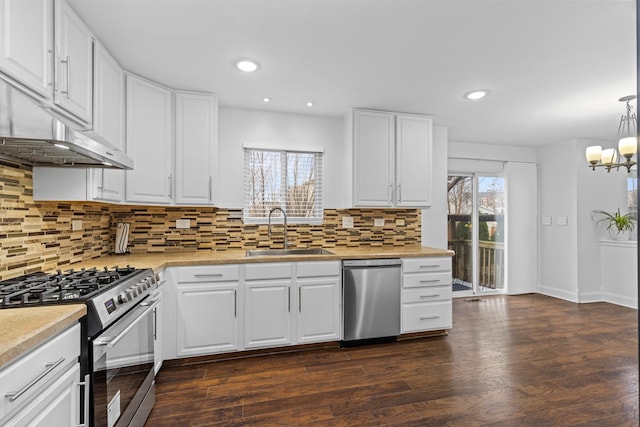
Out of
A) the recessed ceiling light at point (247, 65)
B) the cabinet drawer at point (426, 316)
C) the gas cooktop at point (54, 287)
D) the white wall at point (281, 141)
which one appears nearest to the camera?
the gas cooktop at point (54, 287)

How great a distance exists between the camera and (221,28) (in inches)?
78.7

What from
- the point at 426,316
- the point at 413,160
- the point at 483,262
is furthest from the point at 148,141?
the point at 483,262

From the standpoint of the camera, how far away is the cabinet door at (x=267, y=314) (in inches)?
108

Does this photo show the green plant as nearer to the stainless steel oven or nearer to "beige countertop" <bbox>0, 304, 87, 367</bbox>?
the stainless steel oven

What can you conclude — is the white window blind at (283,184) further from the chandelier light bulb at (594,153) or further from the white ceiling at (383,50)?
the chandelier light bulb at (594,153)

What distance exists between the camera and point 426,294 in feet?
10.5

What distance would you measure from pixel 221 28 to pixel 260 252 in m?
1.99

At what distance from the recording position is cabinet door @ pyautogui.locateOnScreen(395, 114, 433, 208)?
3.53m

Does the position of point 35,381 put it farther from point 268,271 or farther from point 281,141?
point 281,141

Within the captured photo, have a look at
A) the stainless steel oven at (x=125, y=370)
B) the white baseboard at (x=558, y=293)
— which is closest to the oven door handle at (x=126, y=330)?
the stainless steel oven at (x=125, y=370)

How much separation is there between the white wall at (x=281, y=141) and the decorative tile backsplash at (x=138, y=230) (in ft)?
0.69

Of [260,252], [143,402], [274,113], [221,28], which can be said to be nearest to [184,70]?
[221,28]

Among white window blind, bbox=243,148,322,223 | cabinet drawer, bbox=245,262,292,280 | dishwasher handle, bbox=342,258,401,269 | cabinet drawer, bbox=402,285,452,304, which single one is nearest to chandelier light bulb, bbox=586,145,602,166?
cabinet drawer, bbox=402,285,452,304

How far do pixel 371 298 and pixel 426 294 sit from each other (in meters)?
0.58
